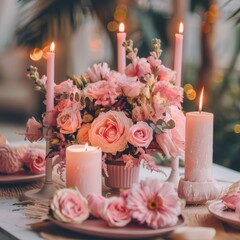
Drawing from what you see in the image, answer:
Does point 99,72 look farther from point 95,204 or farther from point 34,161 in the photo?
point 95,204

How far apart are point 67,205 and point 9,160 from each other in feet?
1.78

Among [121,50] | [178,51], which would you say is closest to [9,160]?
[121,50]

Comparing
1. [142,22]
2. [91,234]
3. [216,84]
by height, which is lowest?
[91,234]

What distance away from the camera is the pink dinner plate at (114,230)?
54.2 inches

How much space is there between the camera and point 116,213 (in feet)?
4.63

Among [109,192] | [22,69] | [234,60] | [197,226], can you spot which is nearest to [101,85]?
[109,192]

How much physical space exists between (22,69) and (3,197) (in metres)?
5.66

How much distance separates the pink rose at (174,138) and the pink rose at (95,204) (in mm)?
307

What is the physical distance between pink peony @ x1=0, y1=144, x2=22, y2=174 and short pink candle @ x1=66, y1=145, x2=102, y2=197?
39 cm

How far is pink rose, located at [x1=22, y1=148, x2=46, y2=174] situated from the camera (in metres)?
1.93

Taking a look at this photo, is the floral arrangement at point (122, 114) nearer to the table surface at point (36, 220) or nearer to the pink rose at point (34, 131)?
the pink rose at point (34, 131)

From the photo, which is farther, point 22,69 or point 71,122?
point 22,69

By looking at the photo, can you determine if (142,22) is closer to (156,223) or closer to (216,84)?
(216,84)

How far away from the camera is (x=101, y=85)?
5.68ft
